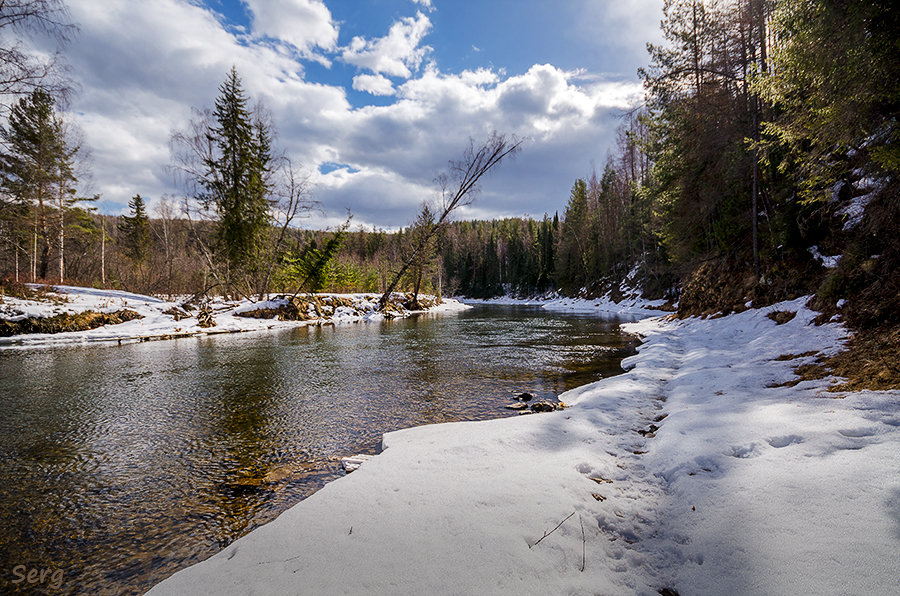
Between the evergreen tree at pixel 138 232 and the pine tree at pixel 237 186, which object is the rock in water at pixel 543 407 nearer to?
the pine tree at pixel 237 186

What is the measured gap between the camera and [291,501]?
328cm

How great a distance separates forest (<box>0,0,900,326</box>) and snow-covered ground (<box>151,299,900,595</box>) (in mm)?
4753

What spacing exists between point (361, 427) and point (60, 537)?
9.60ft

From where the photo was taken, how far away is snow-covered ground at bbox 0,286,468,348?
44.5ft

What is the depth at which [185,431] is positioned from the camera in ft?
16.3

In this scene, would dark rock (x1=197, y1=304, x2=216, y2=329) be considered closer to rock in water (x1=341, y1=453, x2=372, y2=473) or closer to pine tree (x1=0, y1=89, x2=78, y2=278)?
pine tree (x1=0, y1=89, x2=78, y2=278)

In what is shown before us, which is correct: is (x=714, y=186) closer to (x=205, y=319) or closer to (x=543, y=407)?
(x=543, y=407)

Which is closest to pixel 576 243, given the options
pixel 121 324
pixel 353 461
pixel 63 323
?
pixel 121 324

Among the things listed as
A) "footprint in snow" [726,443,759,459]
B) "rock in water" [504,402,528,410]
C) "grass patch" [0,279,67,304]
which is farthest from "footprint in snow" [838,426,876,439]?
"grass patch" [0,279,67,304]

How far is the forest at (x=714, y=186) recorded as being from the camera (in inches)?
216

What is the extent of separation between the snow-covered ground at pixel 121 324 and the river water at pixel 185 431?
2.61 m

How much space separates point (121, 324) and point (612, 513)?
2087cm

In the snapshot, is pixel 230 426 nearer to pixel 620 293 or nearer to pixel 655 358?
pixel 655 358

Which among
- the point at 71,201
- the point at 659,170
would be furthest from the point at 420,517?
the point at 71,201
